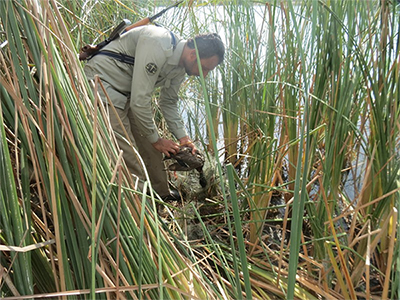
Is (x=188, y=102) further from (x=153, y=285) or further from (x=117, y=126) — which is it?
(x=153, y=285)

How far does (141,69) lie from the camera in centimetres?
185

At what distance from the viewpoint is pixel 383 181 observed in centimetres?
117

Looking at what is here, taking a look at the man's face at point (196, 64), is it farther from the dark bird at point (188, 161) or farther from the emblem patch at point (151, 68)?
the dark bird at point (188, 161)

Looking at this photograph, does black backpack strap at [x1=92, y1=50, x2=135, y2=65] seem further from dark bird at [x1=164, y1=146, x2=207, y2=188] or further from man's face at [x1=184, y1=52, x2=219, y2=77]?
dark bird at [x1=164, y1=146, x2=207, y2=188]

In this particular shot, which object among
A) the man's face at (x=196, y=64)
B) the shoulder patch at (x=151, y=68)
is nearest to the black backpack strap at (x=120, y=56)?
the shoulder patch at (x=151, y=68)

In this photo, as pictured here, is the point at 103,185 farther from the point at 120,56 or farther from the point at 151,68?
the point at 120,56

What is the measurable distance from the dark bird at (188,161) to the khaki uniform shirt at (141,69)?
17 cm

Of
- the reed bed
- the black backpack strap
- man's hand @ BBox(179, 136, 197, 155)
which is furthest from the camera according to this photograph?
man's hand @ BBox(179, 136, 197, 155)

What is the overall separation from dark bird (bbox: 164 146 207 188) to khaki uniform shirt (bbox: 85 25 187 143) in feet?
0.55

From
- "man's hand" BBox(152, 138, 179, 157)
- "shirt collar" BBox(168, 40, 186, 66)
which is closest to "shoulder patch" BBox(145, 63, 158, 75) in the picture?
"shirt collar" BBox(168, 40, 186, 66)

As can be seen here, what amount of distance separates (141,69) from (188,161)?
0.53m

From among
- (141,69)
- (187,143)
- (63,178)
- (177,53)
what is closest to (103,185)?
(63,178)

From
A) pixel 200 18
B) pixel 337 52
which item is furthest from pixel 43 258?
pixel 200 18

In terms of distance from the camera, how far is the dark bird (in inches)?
79.1
